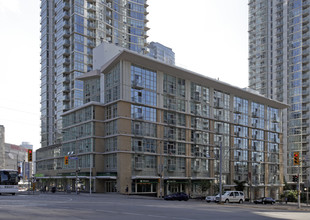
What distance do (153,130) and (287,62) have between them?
73117 mm

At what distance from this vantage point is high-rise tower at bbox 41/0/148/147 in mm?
106125

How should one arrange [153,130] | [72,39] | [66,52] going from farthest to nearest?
[66,52]
[72,39]
[153,130]

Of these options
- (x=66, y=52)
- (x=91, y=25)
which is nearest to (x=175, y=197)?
(x=66, y=52)

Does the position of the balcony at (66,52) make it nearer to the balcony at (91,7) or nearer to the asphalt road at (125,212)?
the balcony at (91,7)

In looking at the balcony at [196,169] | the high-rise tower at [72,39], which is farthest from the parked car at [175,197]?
the high-rise tower at [72,39]

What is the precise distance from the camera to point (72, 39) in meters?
106

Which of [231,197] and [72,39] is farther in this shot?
[72,39]

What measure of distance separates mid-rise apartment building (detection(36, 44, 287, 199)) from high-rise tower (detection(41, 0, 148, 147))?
88.1ft

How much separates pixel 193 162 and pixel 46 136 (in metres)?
59.3

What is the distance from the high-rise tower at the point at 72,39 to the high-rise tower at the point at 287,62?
142ft

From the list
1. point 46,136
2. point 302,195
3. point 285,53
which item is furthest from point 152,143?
point 285,53

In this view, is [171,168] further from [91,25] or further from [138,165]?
[91,25]

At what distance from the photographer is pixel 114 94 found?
6919 cm

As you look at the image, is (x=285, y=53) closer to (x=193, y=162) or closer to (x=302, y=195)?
(x=302, y=195)
